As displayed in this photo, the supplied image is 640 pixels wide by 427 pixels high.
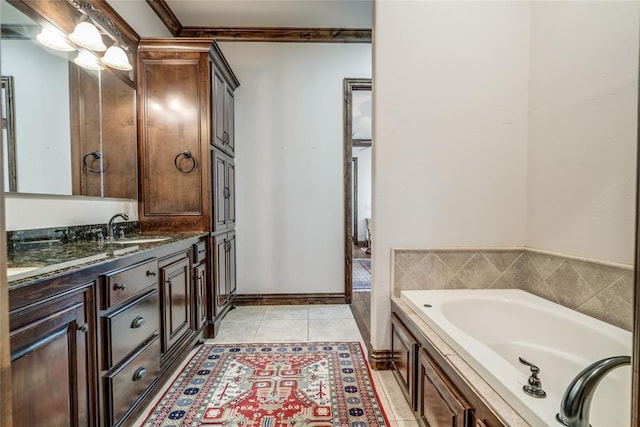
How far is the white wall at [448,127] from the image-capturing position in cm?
200

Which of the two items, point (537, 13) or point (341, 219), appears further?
point (341, 219)

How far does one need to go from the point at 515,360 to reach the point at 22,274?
214 cm

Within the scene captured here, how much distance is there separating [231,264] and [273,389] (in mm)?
1457

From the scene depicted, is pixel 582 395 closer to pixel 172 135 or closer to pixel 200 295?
pixel 200 295

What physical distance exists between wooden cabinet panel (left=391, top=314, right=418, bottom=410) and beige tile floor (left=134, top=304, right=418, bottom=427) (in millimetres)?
123

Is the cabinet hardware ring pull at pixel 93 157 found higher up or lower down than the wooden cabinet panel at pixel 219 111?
lower down

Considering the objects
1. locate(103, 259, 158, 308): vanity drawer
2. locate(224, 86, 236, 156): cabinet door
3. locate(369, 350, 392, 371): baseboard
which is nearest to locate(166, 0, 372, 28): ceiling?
locate(224, 86, 236, 156): cabinet door

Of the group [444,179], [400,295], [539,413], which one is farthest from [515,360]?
[444,179]

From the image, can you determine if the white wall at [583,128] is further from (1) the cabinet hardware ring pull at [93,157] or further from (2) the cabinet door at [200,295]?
(1) the cabinet hardware ring pull at [93,157]

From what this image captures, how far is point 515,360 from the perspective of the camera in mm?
1625

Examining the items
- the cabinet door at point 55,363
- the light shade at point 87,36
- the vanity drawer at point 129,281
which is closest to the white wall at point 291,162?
the light shade at point 87,36

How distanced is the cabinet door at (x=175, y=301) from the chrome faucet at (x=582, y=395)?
1.85 m

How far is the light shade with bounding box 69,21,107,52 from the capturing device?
6.05 feet

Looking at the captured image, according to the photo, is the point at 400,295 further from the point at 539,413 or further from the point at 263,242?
the point at 263,242
